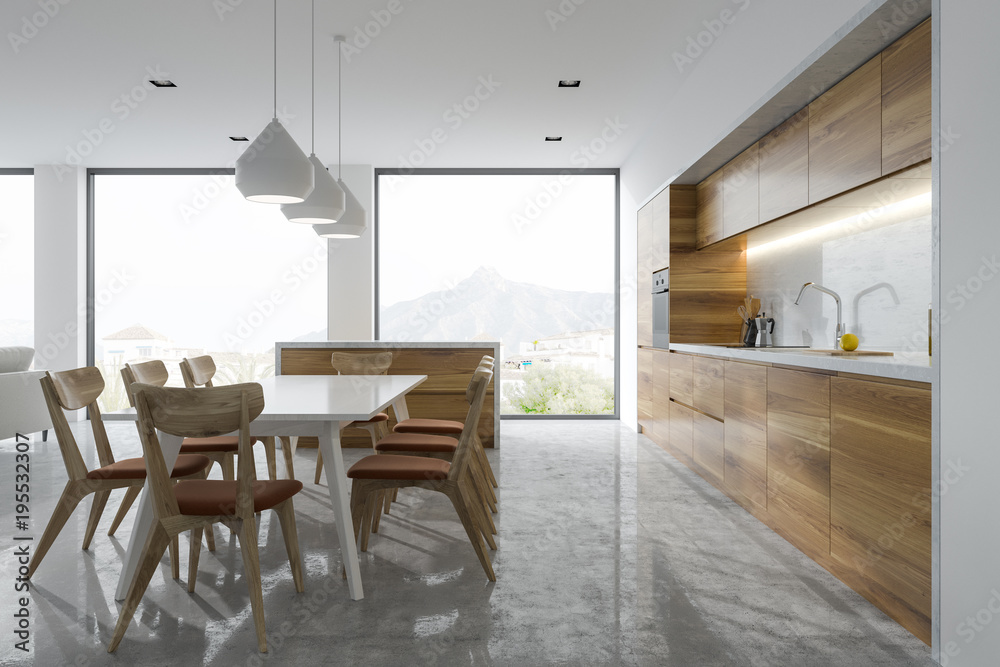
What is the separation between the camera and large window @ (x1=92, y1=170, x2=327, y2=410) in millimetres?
6664

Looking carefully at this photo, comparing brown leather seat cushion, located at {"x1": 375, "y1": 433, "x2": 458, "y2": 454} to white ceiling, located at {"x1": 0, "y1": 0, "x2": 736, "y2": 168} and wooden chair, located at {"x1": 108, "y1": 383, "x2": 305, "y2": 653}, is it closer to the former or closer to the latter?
wooden chair, located at {"x1": 108, "y1": 383, "x2": 305, "y2": 653}

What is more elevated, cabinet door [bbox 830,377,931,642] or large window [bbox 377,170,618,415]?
large window [bbox 377,170,618,415]

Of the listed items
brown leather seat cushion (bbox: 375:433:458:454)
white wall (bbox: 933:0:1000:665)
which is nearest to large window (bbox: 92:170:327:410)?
brown leather seat cushion (bbox: 375:433:458:454)

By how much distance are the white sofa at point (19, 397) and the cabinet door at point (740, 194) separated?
536 centimetres

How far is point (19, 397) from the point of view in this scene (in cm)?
470

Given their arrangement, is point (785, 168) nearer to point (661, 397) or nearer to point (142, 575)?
point (661, 397)

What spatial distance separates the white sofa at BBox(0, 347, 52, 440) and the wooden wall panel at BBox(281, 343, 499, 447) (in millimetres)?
1976

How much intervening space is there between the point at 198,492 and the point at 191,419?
1.08ft

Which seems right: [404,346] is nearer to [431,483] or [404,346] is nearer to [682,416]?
[682,416]

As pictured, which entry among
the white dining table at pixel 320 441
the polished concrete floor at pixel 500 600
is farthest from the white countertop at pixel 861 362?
the white dining table at pixel 320 441

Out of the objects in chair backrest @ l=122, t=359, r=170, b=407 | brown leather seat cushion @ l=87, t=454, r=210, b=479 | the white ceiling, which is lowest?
brown leather seat cushion @ l=87, t=454, r=210, b=479

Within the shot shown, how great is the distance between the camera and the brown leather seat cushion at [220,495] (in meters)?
1.89

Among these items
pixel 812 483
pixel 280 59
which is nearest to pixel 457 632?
pixel 812 483

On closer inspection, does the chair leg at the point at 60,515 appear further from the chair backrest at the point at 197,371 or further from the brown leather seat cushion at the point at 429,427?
the brown leather seat cushion at the point at 429,427
